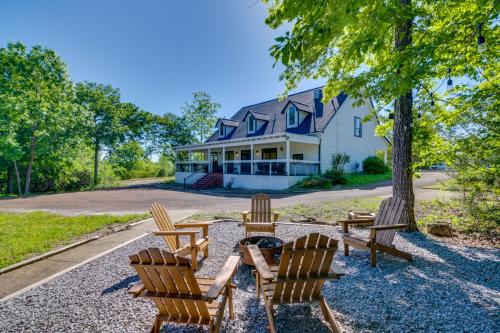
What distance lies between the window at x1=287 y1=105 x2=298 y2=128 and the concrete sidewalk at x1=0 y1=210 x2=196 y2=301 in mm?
16947

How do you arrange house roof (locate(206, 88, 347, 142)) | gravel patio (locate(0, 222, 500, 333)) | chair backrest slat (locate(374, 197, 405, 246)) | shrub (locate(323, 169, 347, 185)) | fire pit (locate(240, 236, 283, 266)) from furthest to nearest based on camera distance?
house roof (locate(206, 88, 347, 142)) < shrub (locate(323, 169, 347, 185)) < chair backrest slat (locate(374, 197, 405, 246)) < fire pit (locate(240, 236, 283, 266)) < gravel patio (locate(0, 222, 500, 333))

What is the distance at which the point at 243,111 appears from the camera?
29594 mm

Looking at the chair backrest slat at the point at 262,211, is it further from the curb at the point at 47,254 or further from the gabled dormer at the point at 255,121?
Result: the gabled dormer at the point at 255,121

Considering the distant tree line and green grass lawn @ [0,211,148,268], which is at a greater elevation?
the distant tree line

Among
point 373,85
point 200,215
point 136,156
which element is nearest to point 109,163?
point 136,156

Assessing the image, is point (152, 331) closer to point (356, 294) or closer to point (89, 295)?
point (89, 295)

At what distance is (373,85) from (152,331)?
5871 millimetres

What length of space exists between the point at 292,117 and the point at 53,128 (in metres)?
19.1

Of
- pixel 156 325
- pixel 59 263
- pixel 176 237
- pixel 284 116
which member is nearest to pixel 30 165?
pixel 59 263

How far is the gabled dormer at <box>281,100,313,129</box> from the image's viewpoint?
2083cm

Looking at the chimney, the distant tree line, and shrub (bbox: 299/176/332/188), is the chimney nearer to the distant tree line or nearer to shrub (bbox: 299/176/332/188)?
shrub (bbox: 299/176/332/188)

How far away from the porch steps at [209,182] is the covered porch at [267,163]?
961 millimetres

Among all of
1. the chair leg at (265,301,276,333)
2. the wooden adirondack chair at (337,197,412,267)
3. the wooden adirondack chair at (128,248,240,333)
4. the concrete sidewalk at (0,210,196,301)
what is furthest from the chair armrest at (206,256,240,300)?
the concrete sidewalk at (0,210,196,301)

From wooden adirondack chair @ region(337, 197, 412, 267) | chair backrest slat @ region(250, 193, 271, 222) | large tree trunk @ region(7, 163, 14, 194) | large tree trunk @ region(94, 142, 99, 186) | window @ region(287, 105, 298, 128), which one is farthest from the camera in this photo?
large tree trunk @ region(94, 142, 99, 186)
